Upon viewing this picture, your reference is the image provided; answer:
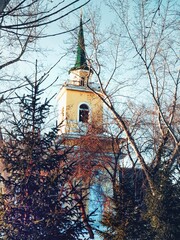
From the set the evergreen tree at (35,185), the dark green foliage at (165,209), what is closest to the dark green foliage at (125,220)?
the dark green foliage at (165,209)

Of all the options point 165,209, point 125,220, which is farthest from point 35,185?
point 165,209

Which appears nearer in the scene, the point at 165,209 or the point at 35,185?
the point at 35,185

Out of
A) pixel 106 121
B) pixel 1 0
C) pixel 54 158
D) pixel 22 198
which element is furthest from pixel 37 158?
pixel 106 121

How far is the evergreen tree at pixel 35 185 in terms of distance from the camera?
5.45m

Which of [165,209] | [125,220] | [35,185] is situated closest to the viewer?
[35,185]

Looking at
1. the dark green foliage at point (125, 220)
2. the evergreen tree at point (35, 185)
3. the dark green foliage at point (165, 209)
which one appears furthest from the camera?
the dark green foliage at point (165, 209)

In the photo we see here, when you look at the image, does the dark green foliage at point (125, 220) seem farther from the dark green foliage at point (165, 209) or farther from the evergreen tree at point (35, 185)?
the evergreen tree at point (35, 185)

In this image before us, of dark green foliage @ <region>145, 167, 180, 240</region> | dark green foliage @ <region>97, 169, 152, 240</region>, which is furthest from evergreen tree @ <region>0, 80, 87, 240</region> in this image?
dark green foliage @ <region>145, 167, 180, 240</region>

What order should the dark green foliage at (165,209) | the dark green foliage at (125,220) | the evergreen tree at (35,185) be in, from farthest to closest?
the dark green foliage at (165,209) → the dark green foliage at (125,220) → the evergreen tree at (35,185)

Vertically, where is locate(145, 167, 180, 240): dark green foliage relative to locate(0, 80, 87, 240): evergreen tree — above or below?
below

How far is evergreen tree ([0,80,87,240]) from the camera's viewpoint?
17.9 ft

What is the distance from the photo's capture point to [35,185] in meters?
5.75

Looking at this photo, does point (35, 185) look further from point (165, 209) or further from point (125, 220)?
point (165, 209)

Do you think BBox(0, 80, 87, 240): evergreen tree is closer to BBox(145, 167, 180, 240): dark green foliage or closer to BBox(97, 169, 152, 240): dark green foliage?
BBox(97, 169, 152, 240): dark green foliage
